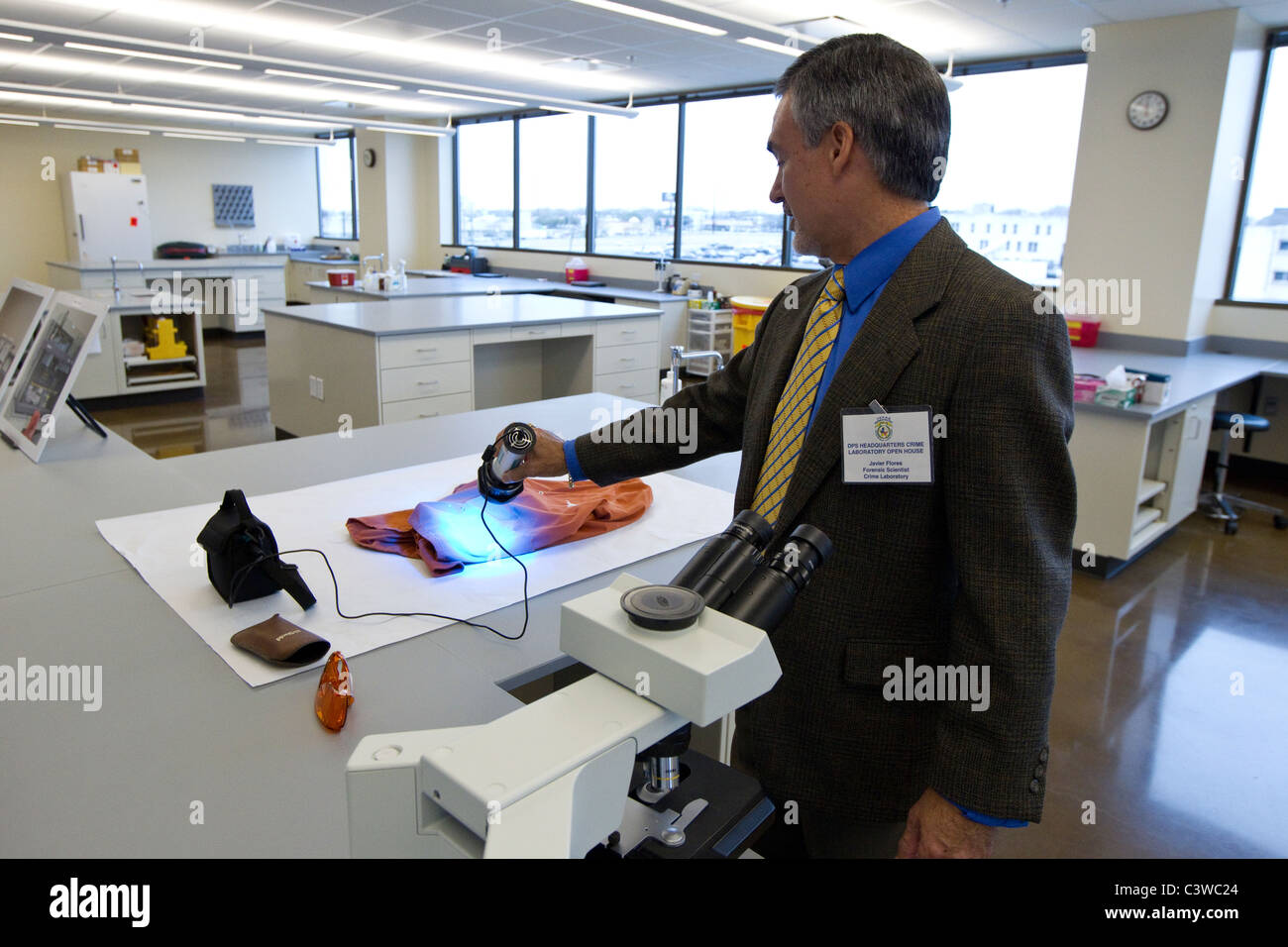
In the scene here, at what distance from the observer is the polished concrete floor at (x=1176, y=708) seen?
2160 mm

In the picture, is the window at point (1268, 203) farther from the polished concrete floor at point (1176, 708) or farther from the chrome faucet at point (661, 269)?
the chrome faucet at point (661, 269)

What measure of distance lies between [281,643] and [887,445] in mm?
887

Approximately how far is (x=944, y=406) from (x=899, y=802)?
21.4 inches

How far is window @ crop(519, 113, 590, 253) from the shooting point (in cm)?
940

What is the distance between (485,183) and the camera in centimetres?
1066

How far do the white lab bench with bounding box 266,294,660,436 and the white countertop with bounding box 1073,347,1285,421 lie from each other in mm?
2503

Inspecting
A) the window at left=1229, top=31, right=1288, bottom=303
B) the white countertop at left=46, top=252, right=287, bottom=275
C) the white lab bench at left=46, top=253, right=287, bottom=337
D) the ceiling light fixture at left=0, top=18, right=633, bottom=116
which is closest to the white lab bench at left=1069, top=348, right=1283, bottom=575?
the window at left=1229, top=31, right=1288, bottom=303

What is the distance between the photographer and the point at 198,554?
1.55 metres

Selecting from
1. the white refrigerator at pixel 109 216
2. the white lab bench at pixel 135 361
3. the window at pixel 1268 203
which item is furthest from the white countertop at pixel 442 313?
the white refrigerator at pixel 109 216

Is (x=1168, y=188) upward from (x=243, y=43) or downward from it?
downward

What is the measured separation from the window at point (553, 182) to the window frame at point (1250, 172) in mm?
6125
